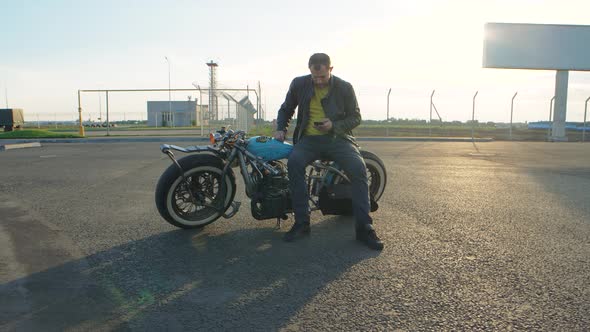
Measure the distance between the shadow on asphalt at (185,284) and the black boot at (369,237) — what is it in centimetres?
8

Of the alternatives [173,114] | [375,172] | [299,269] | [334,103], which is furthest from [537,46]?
[173,114]

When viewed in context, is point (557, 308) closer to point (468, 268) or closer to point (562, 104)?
point (468, 268)

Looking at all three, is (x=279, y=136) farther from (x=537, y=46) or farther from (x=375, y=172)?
(x=537, y=46)

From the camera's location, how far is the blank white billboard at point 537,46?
24156 mm

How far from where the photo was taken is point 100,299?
2.63 metres

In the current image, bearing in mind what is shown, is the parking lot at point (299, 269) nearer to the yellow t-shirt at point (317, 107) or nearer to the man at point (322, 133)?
the man at point (322, 133)

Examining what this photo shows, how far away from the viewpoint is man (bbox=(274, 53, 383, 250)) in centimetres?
392

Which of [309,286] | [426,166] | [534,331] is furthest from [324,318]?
[426,166]

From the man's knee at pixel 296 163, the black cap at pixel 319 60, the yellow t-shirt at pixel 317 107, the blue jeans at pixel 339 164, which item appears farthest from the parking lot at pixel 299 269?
the black cap at pixel 319 60

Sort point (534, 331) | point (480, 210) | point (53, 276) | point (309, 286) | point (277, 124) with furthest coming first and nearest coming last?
point (480, 210) < point (277, 124) < point (53, 276) < point (309, 286) < point (534, 331)

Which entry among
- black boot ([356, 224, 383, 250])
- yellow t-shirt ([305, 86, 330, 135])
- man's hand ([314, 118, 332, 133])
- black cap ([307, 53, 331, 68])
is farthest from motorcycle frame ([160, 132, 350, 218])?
black cap ([307, 53, 331, 68])

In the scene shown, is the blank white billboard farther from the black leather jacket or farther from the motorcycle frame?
the motorcycle frame

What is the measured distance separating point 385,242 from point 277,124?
157 cm

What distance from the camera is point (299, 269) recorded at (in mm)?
3133
